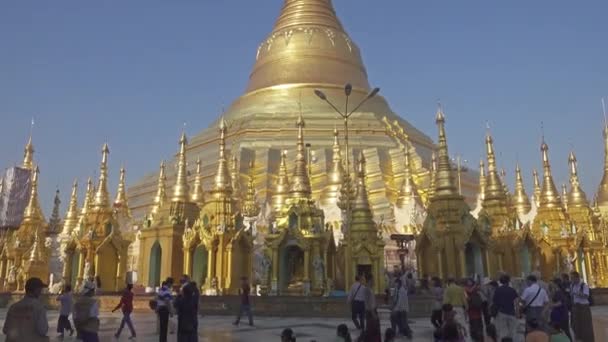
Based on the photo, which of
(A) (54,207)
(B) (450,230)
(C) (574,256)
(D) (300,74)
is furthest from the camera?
(D) (300,74)

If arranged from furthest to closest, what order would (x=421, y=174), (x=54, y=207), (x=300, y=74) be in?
(x=300, y=74) → (x=54, y=207) → (x=421, y=174)

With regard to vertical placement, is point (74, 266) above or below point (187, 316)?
above

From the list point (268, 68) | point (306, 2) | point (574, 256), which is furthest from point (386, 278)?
point (306, 2)

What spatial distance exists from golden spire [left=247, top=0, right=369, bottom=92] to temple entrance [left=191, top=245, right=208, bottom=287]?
1080 inches

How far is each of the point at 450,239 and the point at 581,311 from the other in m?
13.4

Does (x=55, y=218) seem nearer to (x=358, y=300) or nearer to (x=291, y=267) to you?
(x=291, y=267)

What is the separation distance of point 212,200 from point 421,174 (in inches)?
807

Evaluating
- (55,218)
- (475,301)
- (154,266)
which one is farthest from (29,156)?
(475,301)

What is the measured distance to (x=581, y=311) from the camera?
10477 mm

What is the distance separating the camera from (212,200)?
86.7 ft

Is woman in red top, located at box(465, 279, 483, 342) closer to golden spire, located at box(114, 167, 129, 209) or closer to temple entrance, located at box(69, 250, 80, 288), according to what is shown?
temple entrance, located at box(69, 250, 80, 288)

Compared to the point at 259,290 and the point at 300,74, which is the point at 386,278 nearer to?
the point at 259,290

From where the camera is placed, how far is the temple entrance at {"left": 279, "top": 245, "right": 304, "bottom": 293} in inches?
945

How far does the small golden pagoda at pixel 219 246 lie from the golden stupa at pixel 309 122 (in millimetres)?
10337
